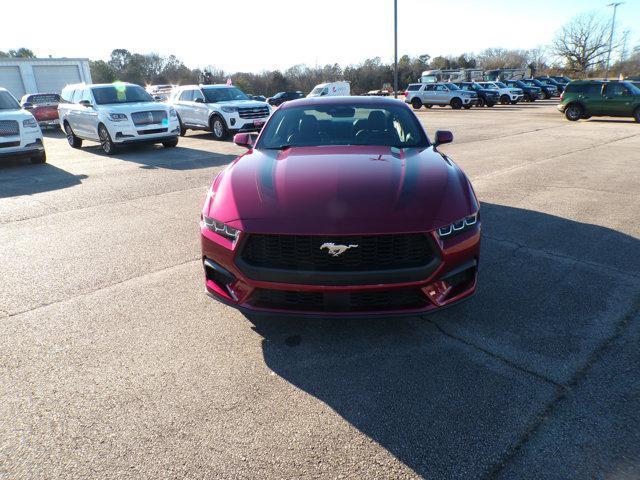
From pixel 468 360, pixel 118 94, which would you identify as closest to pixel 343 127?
pixel 468 360

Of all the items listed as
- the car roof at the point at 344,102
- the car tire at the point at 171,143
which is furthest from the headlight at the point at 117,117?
the car roof at the point at 344,102

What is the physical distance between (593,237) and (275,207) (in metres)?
4.07

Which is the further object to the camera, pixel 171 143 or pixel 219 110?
pixel 219 110

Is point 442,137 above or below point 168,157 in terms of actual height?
above

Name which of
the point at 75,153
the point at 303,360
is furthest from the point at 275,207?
the point at 75,153

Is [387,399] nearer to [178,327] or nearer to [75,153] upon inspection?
[178,327]

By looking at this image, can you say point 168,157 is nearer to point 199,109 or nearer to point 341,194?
point 199,109

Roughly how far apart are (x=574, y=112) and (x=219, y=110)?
53.0ft

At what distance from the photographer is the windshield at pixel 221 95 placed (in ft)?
54.4

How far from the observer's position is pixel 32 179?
9602mm

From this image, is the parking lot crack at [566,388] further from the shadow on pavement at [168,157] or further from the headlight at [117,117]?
the headlight at [117,117]

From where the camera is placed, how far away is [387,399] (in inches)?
103

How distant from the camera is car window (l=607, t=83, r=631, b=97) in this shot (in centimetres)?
1925

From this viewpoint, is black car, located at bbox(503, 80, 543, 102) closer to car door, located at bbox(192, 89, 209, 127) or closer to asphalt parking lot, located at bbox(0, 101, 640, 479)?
car door, located at bbox(192, 89, 209, 127)
